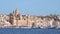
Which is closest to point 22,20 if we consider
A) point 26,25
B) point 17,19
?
point 17,19

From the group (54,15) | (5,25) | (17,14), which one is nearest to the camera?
(5,25)

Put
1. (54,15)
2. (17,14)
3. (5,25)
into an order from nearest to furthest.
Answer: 1. (5,25)
2. (17,14)
3. (54,15)

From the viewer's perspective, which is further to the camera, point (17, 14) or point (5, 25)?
point (17, 14)

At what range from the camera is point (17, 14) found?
91.8m

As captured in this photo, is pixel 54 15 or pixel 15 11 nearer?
pixel 15 11

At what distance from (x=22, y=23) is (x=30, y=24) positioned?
2744mm

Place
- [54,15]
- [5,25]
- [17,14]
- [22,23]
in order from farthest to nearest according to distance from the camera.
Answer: [54,15]
[17,14]
[22,23]
[5,25]

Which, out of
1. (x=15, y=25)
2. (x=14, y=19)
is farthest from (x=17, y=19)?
(x=15, y=25)

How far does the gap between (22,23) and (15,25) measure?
3.07 metres

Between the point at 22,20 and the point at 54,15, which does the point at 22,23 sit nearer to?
the point at 22,20

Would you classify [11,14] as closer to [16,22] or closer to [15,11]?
[15,11]

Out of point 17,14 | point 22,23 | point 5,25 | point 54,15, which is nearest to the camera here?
point 5,25

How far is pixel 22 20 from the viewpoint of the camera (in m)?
84.2

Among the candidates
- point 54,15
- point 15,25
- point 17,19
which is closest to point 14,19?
point 17,19
